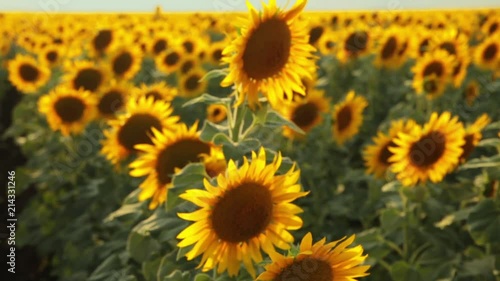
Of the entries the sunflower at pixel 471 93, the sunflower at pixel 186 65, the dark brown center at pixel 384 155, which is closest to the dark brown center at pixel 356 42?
the sunflower at pixel 471 93

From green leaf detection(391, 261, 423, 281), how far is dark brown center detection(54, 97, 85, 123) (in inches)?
125

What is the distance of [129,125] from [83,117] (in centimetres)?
196

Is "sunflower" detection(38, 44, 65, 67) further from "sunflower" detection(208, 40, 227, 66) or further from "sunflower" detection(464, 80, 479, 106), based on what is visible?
"sunflower" detection(464, 80, 479, 106)

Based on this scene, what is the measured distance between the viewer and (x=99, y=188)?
545 centimetres

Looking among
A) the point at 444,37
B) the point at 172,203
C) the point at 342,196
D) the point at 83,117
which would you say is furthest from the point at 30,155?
the point at 172,203

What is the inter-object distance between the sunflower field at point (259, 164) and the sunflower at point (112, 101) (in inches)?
0.5

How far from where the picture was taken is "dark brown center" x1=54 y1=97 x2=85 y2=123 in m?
5.70

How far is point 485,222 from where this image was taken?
3283 millimetres

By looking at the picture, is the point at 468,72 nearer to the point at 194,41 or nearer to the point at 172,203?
the point at 194,41

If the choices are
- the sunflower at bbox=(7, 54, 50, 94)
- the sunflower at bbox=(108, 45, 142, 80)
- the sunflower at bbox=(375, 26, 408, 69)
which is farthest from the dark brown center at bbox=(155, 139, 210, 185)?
the sunflower at bbox=(375, 26, 408, 69)

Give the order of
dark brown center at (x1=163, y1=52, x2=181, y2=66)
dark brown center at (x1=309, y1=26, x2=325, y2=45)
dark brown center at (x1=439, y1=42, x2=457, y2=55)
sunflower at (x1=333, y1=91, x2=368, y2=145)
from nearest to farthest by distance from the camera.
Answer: sunflower at (x1=333, y1=91, x2=368, y2=145)
dark brown center at (x1=439, y1=42, x2=457, y2=55)
dark brown center at (x1=163, y1=52, x2=181, y2=66)
dark brown center at (x1=309, y1=26, x2=325, y2=45)

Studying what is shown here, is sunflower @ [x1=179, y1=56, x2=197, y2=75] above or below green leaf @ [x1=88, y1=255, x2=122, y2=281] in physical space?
above

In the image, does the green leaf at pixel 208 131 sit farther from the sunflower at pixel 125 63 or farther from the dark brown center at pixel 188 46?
the dark brown center at pixel 188 46

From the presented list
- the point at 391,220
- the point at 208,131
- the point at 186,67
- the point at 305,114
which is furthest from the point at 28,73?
the point at 208,131
